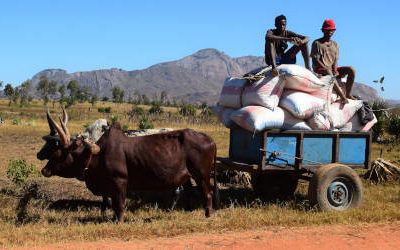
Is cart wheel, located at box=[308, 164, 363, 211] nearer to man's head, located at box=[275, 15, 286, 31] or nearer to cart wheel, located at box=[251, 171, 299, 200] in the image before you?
cart wheel, located at box=[251, 171, 299, 200]

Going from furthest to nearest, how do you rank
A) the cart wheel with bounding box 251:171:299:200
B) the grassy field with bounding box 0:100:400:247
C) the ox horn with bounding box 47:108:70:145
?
Answer: the cart wheel with bounding box 251:171:299:200 < the ox horn with bounding box 47:108:70:145 < the grassy field with bounding box 0:100:400:247

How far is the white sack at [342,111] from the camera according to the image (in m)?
9.38

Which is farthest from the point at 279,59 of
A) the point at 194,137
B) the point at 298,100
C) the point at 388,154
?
the point at 388,154

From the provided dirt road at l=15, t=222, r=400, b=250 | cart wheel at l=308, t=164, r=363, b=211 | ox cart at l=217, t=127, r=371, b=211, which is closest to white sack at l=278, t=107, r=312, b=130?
ox cart at l=217, t=127, r=371, b=211

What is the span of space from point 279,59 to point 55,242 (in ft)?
16.0

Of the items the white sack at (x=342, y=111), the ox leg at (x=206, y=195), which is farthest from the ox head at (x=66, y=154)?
the white sack at (x=342, y=111)

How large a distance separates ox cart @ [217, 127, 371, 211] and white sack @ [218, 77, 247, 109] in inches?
17.7

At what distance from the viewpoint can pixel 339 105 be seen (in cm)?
945

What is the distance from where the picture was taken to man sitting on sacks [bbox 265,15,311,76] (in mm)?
9383

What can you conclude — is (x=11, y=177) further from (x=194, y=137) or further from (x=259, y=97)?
(x=259, y=97)

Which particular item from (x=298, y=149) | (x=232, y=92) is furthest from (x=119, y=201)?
(x=298, y=149)

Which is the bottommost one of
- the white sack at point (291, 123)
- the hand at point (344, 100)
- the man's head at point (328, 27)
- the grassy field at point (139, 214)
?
the grassy field at point (139, 214)

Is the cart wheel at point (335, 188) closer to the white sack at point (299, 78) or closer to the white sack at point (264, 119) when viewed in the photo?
the white sack at point (264, 119)

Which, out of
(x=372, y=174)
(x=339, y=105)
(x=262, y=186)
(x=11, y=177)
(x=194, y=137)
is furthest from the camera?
(x=372, y=174)
